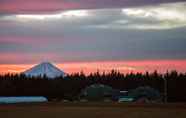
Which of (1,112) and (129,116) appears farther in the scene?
(1,112)

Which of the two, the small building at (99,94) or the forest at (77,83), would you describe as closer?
the small building at (99,94)

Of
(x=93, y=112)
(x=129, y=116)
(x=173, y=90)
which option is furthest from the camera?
(x=173, y=90)

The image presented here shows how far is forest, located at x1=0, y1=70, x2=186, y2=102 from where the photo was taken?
80.6 metres

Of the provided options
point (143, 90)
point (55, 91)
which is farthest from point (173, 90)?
point (55, 91)

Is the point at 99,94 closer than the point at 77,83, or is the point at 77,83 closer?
the point at 99,94

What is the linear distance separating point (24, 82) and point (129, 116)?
207ft

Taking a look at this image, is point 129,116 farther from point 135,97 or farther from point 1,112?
point 135,97

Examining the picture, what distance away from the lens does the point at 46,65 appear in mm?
97250

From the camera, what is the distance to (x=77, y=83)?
332ft

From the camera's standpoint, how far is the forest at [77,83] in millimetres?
80562

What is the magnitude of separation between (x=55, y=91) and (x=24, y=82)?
28.3 feet

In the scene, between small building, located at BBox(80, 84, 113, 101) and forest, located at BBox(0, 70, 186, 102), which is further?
forest, located at BBox(0, 70, 186, 102)

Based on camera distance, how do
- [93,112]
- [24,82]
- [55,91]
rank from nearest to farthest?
1. [93,112]
2. [55,91]
3. [24,82]

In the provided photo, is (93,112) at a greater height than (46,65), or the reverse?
(46,65)
